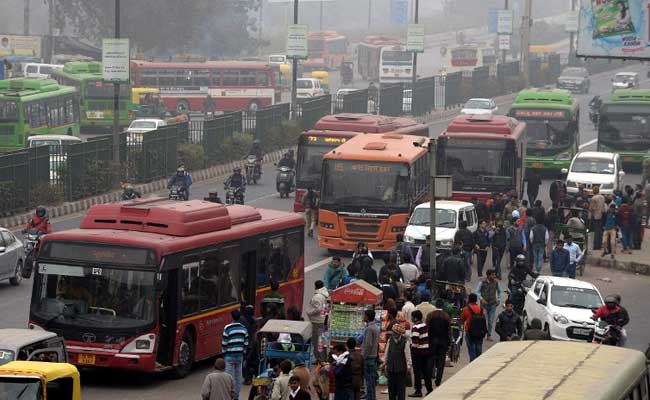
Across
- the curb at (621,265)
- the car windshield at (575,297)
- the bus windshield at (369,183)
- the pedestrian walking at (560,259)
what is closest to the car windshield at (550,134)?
the curb at (621,265)

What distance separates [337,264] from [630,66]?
85.0 m

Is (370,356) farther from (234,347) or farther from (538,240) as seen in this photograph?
(538,240)

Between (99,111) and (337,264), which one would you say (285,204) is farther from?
(99,111)

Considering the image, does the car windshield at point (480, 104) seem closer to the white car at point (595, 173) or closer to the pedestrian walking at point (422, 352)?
the white car at point (595, 173)

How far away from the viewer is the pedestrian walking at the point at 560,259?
30.4m

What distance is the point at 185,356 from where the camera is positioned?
21.7 metres

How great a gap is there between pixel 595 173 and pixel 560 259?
14419mm

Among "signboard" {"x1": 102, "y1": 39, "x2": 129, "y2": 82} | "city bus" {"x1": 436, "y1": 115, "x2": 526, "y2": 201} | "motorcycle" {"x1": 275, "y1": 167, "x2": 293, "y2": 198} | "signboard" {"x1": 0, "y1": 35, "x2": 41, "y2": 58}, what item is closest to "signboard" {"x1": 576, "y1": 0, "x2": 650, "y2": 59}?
"city bus" {"x1": 436, "y1": 115, "x2": 526, "y2": 201}

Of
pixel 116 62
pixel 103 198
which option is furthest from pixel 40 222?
pixel 116 62

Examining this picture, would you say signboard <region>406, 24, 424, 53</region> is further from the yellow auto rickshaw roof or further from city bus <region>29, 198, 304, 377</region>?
the yellow auto rickshaw roof

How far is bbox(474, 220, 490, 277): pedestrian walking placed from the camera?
32312 millimetres

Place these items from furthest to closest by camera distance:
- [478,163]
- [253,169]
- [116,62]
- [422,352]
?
[253,169] → [116,62] → [478,163] → [422,352]

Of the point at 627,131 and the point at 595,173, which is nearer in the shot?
the point at 595,173

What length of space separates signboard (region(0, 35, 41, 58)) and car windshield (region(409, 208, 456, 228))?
63406 mm
